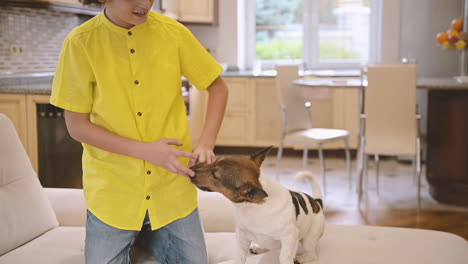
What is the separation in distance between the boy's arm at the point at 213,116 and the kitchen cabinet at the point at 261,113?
3.84 metres

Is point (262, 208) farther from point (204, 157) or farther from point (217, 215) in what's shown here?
point (217, 215)

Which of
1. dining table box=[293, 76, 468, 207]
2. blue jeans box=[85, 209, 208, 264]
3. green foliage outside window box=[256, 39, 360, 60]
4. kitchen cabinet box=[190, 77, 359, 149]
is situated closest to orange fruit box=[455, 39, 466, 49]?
dining table box=[293, 76, 468, 207]

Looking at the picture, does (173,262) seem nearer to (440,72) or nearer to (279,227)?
(279,227)

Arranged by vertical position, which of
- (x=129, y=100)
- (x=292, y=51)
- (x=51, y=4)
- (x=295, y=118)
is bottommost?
(x=295, y=118)

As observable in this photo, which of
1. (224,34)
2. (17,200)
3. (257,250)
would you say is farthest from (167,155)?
(224,34)

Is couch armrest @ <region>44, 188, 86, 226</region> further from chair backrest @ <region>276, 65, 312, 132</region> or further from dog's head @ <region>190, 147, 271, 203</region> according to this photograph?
chair backrest @ <region>276, 65, 312, 132</region>

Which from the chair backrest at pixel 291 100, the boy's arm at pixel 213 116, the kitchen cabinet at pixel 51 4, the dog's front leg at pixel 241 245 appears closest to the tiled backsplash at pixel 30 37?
the kitchen cabinet at pixel 51 4

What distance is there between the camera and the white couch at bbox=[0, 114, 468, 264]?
1.65 metres

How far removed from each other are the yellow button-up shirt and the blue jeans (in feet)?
0.11

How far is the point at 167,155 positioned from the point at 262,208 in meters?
0.29

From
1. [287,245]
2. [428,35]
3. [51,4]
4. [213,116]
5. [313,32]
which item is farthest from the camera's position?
[313,32]

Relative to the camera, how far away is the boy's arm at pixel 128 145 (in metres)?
1.37

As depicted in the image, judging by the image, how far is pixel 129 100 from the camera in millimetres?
1517

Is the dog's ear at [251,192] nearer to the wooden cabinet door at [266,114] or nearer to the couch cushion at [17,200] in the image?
the couch cushion at [17,200]
